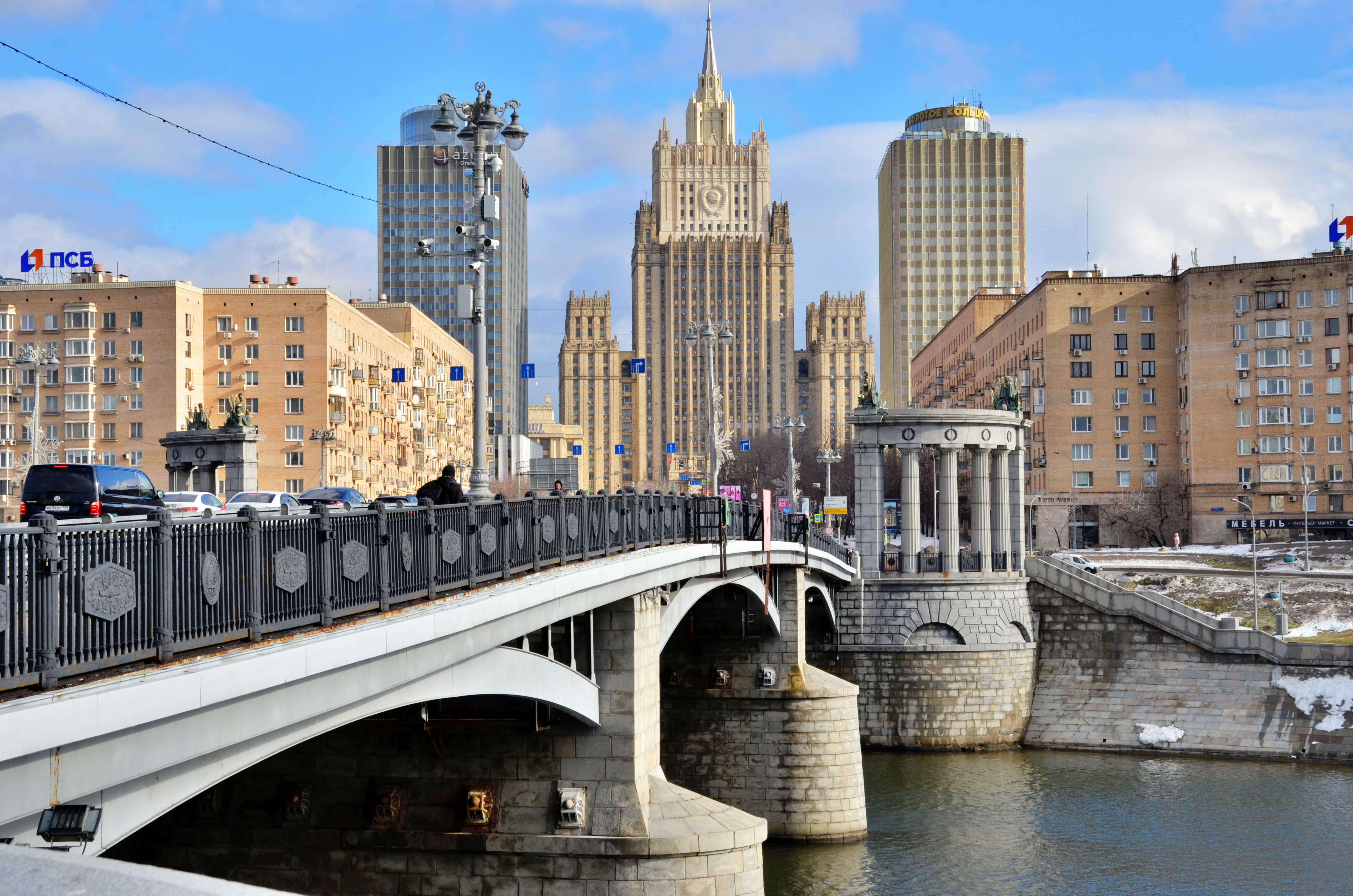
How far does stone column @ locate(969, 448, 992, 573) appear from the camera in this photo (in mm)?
54500

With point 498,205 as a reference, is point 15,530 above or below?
below

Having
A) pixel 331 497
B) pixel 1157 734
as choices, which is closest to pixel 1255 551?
pixel 1157 734

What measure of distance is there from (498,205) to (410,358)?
91145 mm

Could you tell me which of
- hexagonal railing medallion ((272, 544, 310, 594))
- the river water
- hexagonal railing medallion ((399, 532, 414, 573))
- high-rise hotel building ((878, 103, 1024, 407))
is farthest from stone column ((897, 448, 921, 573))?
high-rise hotel building ((878, 103, 1024, 407))

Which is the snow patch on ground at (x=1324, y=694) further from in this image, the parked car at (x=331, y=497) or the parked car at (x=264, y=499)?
the parked car at (x=264, y=499)

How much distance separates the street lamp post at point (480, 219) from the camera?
20688mm

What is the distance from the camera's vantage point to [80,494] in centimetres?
2475

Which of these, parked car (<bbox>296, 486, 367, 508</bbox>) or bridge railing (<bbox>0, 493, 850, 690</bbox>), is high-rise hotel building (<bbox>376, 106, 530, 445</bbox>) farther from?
bridge railing (<bbox>0, 493, 850, 690</bbox>)

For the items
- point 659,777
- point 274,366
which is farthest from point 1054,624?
point 274,366

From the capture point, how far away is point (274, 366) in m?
90.5

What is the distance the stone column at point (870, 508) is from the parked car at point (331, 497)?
1942 cm

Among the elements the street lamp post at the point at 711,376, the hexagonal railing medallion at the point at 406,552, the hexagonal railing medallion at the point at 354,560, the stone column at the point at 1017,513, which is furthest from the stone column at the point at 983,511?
the hexagonal railing medallion at the point at 354,560

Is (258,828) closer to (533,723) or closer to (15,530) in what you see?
(533,723)

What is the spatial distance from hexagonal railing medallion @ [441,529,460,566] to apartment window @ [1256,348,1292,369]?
76215mm
